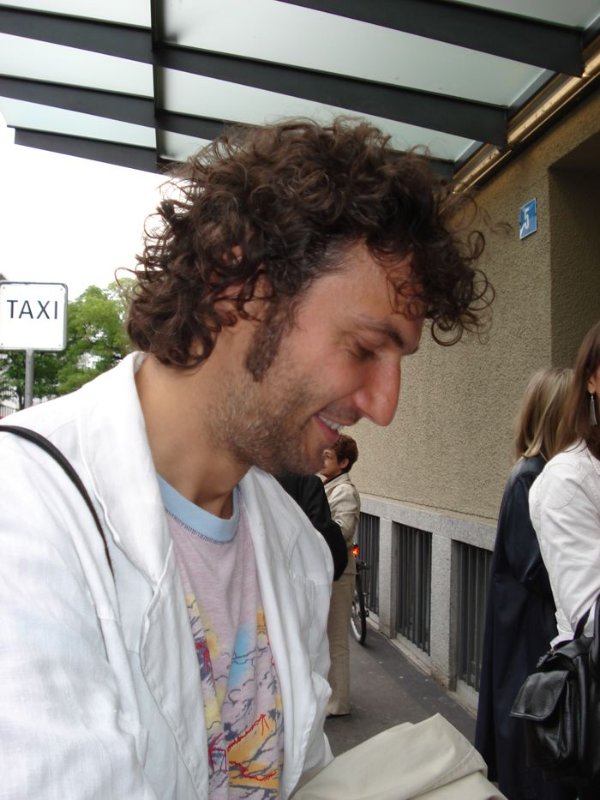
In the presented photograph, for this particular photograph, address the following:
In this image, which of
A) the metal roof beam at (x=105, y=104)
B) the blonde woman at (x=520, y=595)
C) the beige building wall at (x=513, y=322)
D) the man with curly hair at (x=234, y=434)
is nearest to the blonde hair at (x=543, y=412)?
the blonde woman at (x=520, y=595)

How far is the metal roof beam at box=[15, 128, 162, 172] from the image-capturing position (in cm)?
737

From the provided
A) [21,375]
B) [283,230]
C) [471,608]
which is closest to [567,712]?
[283,230]

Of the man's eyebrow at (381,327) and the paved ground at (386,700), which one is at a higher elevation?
the man's eyebrow at (381,327)

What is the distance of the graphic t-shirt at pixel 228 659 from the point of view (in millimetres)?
1431

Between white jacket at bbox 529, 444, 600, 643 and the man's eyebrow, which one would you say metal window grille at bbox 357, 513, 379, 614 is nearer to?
white jacket at bbox 529, 444, 600, 643

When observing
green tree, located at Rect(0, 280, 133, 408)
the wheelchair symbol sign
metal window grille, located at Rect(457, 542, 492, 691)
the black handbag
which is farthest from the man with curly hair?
green tree, located at Rect(0, 280, 133, 408)

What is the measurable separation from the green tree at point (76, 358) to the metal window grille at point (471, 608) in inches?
977

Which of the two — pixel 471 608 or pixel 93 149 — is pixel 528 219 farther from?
pixel 93 149

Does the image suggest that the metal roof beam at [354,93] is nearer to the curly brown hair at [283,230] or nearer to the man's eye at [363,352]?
the curly brown hair at [283,230]

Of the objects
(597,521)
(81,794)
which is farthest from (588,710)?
(81,794)

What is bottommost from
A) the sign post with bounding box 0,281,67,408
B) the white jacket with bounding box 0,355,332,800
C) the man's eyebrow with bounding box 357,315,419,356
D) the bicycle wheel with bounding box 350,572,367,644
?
the bicycle wheel with bounding box 350,572,367,644

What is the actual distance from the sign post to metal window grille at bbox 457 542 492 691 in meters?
3.63

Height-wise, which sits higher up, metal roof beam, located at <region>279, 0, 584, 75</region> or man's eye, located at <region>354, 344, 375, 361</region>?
metal roof beam, located at <region>279, 0, 584, 75</region>

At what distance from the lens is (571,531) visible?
8.85 feet
